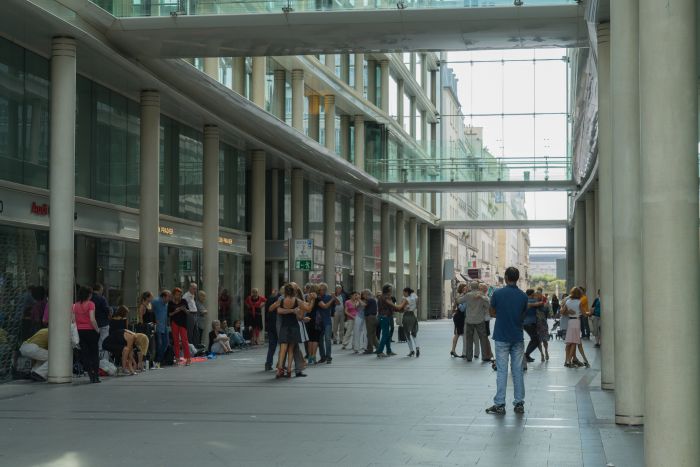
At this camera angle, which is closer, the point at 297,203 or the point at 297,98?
the point at 297,98

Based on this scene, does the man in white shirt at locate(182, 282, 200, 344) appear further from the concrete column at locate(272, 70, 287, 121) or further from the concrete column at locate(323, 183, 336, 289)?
the concrete column at locate(323, 183, 336, 289)

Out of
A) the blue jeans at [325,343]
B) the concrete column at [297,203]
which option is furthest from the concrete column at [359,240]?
the blue jeans at [325,343]

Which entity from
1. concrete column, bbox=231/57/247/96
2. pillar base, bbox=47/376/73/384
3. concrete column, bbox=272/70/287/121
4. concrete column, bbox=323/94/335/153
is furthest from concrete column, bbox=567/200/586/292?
pillar base, bbox=47/376/73/384

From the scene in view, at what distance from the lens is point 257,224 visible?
3456 centimetres

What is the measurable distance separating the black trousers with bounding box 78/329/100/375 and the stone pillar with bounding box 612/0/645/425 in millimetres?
9608

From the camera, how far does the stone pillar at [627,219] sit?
41.9 ft

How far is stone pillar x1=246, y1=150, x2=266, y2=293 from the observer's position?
3397 centimetres

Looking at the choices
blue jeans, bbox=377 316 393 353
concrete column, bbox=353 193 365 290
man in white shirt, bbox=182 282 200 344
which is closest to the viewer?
A: man in white shirt, bbox=182 282 200 344

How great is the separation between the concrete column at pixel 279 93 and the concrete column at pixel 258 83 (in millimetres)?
2786

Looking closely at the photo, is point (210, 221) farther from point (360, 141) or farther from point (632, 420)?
point (632, 420)

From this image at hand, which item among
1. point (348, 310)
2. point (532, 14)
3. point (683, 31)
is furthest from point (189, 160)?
point (683, 31)

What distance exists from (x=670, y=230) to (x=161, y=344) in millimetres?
16566

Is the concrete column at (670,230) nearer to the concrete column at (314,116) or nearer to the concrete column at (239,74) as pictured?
the concrete column at (239,74)

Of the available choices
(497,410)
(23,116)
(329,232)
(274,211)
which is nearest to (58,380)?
(23,116)
